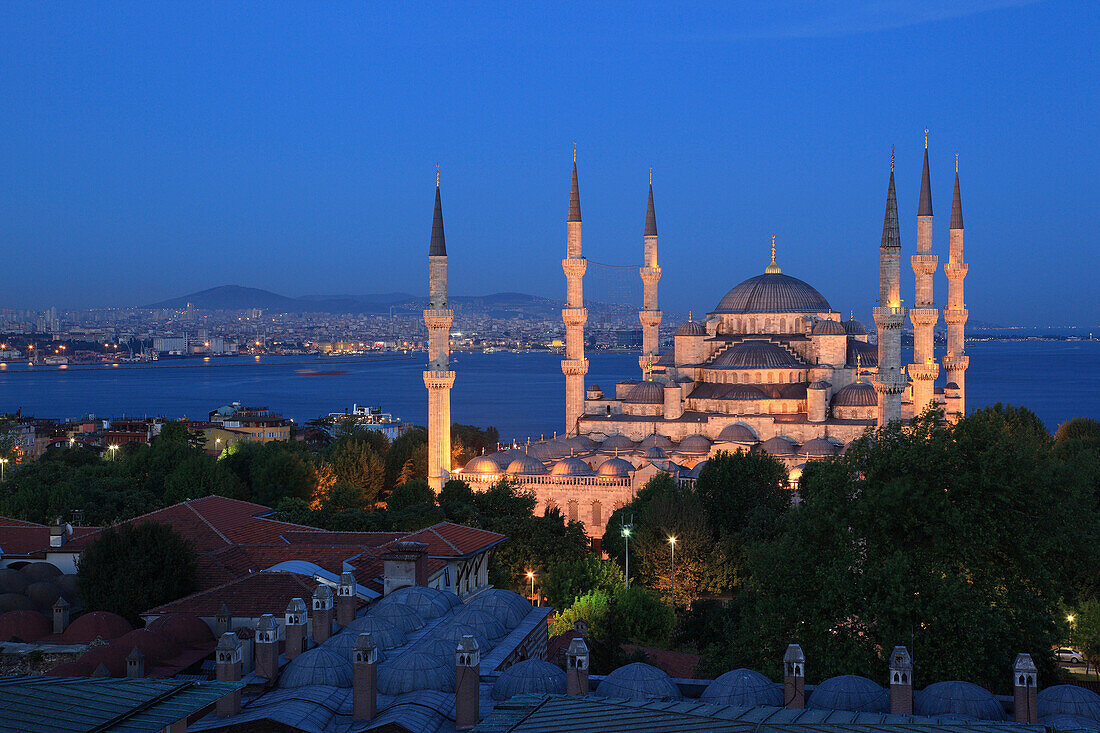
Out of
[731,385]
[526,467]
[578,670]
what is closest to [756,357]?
[731,385]

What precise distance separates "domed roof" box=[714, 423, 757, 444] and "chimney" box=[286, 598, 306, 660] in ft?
73.9

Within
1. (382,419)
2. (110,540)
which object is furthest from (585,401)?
(382,419)

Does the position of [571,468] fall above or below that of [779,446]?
below

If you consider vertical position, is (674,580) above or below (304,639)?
below

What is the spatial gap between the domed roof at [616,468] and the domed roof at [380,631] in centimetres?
1849

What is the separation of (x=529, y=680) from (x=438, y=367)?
22.9 m

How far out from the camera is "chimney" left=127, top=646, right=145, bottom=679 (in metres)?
11.5

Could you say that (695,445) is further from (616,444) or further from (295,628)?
(295,628)

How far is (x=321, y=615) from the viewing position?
12.6 m

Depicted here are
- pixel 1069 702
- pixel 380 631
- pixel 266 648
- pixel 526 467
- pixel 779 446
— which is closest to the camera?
pixel 1069 702

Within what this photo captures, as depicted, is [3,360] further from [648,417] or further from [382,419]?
[648,417]

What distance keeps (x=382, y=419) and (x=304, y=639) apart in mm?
64137

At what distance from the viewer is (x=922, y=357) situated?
3441 centimetres

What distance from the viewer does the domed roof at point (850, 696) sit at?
9875 mm
